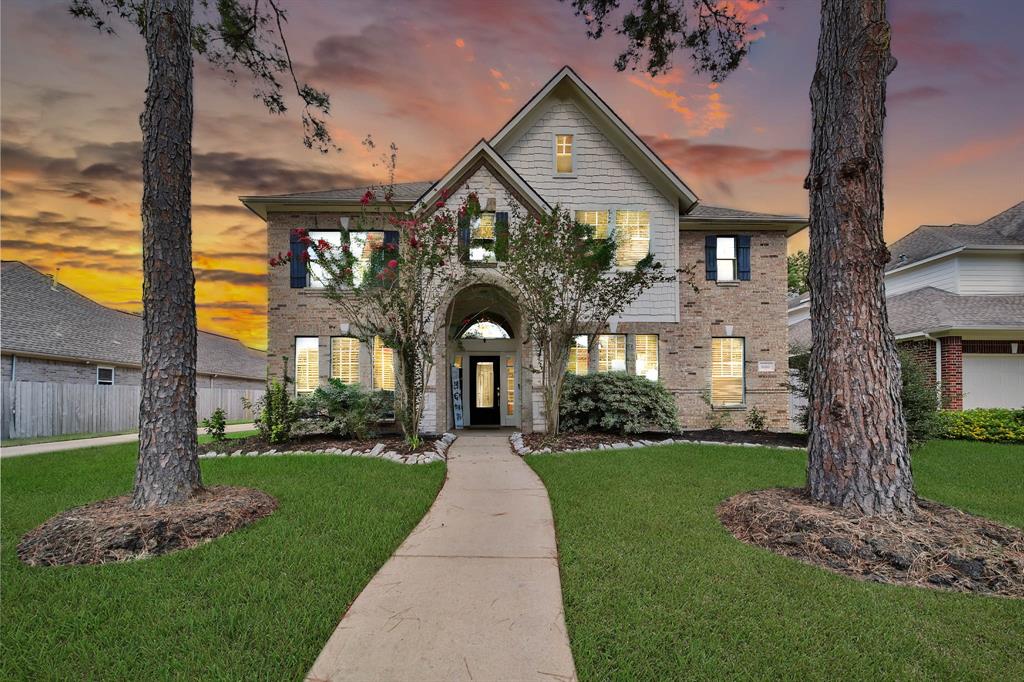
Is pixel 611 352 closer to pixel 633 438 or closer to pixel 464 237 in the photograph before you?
pixel 633 438

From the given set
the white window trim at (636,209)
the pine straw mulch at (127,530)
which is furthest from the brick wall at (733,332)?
the pine straw mulch at (127,530)

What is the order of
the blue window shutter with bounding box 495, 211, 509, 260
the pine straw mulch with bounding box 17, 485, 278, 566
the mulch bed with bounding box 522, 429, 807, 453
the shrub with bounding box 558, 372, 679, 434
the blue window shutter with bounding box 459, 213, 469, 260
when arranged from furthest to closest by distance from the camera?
the shrub with bounding box 558, 372, 679, 434, the blue window shutter with bounding box 495, 211, 509, 260, the blue window shutter with bounding box 459, 213, 469, 260, the mulch bed with bounding box 522, 429, 807, 453, the pine straw mulch with bounding box 17, 485, 278, 566

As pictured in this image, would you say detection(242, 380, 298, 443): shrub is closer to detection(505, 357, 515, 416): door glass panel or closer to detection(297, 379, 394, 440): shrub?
detection(297, 379, 394, 440): shrub

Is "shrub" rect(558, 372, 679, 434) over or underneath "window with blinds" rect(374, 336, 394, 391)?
underneath

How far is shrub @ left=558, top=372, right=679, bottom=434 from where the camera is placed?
11070 millimetres

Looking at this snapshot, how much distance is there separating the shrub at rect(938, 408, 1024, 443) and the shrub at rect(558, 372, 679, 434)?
7900 mm

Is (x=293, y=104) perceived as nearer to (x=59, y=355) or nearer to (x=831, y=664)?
(x=831, y=664)

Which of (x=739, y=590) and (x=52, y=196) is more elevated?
(x=52, y=196)

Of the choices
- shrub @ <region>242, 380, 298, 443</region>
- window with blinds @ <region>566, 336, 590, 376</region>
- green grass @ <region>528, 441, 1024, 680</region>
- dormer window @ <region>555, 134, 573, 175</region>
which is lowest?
green grass @ <region>528, 441, 1024, 680</region>

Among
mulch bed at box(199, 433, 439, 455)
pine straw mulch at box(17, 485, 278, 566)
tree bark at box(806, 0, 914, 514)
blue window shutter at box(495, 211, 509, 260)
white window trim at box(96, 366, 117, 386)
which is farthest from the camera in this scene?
white window trim at box(96, 366, 117, 386)

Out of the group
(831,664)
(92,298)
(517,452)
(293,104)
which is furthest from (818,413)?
(92,298)

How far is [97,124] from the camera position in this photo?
8773mm

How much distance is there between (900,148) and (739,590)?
14446mm

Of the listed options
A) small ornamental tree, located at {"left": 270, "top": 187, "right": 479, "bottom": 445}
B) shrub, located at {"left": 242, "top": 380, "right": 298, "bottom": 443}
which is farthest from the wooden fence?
small ornamental tree, located at {"left": 270, "top": 187, "right": 479, "bottom": 445}
